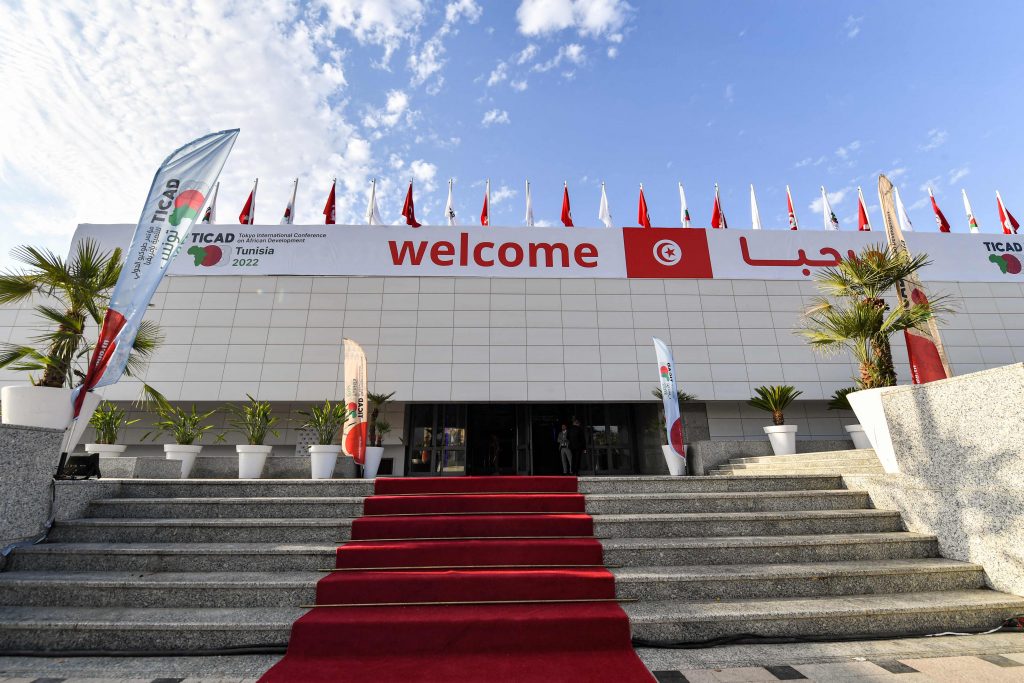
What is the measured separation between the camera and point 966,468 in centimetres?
343

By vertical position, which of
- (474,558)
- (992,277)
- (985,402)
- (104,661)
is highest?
(992,277)

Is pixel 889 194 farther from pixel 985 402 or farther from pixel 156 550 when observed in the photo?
pixel 156 550

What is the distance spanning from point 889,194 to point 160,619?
9.14 m

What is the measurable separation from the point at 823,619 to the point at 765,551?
27.0 inches

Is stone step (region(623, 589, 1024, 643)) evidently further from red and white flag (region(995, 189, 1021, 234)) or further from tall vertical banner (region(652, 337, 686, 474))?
red and white flag (region(995, 189, 1021, 234))

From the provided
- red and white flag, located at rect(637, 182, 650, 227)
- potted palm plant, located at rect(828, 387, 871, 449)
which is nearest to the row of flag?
red and white flag, located at rect(637, 182, 650, 227)

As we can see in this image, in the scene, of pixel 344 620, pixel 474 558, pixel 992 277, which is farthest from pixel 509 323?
pixel 992 277

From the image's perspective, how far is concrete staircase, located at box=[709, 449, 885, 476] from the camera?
5.17 metres

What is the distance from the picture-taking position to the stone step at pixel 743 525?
3.80 meters

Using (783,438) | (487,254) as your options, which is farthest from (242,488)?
(783,438)

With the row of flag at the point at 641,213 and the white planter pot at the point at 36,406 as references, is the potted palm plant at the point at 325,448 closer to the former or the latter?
the white planter pot at the point at 36,406

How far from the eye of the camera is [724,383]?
11164 mm

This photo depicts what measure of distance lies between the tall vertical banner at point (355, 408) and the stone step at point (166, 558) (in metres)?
3.18

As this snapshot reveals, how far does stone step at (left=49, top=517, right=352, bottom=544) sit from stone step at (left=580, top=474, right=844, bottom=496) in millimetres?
2583
